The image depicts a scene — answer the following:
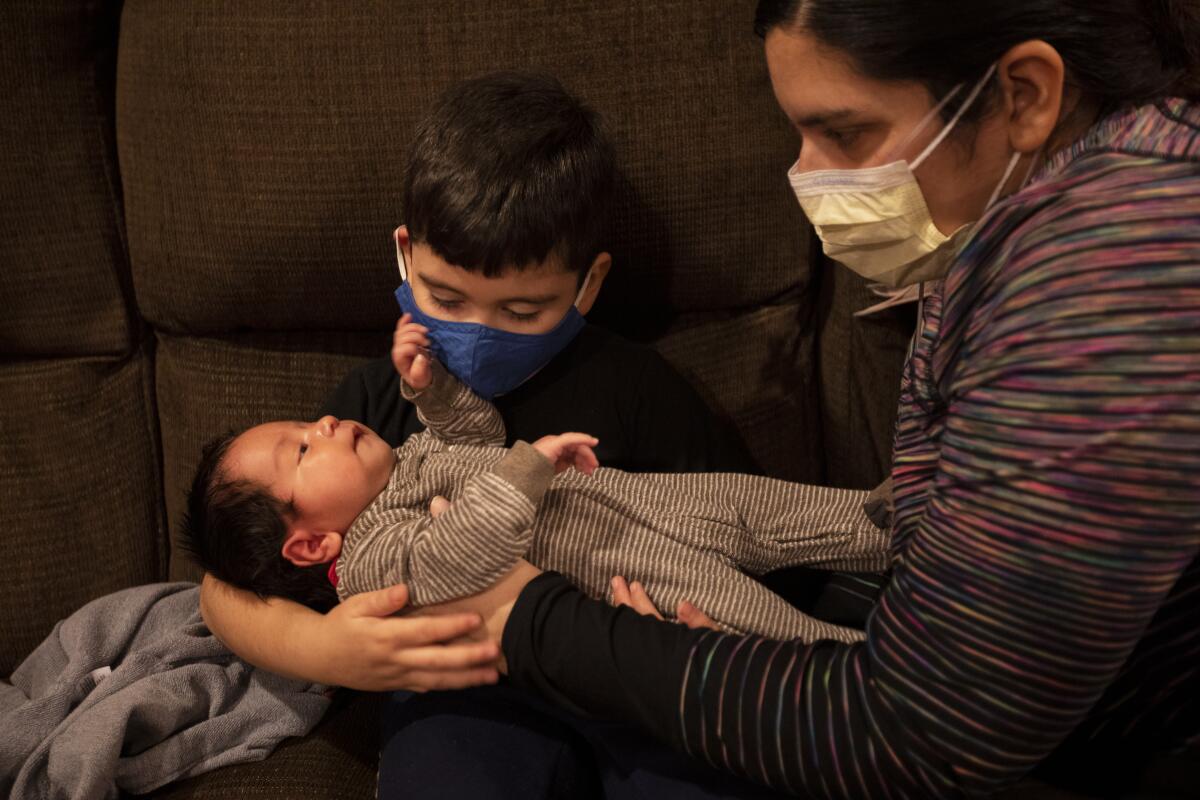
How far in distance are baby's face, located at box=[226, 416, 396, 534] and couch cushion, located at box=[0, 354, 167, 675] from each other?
1.79ft

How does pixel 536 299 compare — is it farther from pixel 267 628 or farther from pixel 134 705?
pixel 134 705

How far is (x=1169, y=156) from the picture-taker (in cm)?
78

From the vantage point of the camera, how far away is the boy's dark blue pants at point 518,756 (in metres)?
→ 1.14

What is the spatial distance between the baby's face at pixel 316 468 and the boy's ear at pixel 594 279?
368 mm

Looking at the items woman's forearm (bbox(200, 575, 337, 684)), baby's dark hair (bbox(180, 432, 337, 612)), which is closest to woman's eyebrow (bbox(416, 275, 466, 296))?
baby's dark hair (bbox(180, 432, 337, 612))

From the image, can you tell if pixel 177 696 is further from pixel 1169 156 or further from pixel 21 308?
pixel 1169 156

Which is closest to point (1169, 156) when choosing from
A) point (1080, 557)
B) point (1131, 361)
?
point (1131, 361)

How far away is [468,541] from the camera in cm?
112

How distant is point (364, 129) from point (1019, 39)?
37.6 inches

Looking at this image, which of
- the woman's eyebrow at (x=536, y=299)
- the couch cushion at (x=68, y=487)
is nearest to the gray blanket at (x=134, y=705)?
the couch cushion at (x=68, y=487)

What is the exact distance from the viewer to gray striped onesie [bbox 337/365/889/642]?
1.15m

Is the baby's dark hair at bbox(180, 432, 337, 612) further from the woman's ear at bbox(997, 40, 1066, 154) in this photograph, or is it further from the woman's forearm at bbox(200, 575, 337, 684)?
the woman's ear at bbox(997, 40, 1066, 154)

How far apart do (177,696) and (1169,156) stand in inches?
53.4

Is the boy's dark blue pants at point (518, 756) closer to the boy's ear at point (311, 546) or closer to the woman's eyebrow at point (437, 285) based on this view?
the boy's ear at point (311, 546)
